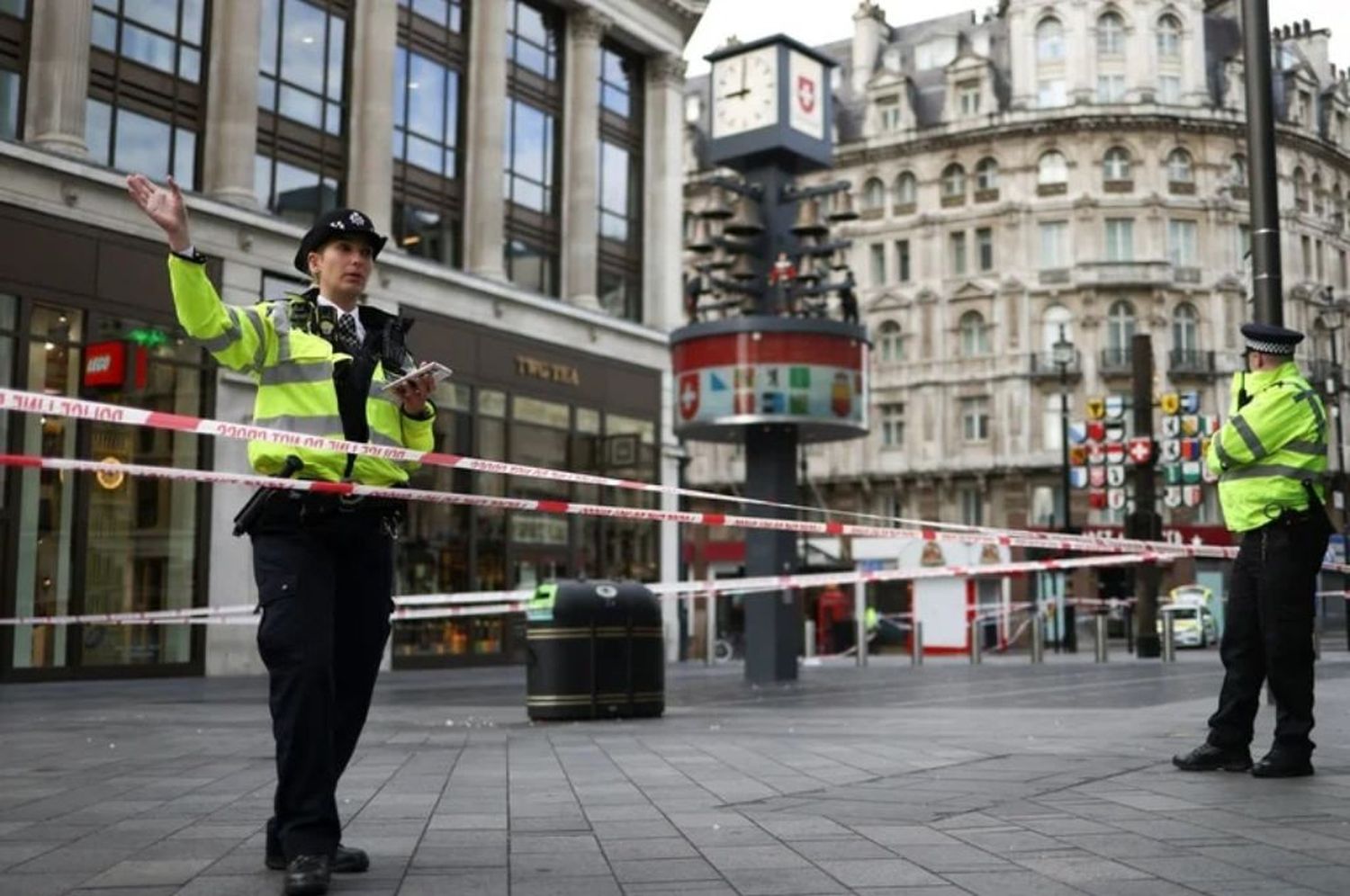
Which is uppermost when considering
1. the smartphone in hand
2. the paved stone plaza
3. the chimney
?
the chimney

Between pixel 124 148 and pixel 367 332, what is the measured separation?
21.6 meters

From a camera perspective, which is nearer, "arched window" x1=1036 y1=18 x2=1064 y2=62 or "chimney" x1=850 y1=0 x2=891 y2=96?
"arched window" x1=1036 y1=18 x2=1064 y2=62

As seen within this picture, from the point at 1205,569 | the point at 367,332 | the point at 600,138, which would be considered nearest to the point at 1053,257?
the point at 1205,569

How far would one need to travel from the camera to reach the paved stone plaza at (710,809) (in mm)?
4504

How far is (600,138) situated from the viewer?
36.1 metres

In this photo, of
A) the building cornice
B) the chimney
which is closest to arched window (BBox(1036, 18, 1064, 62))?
the building cornice

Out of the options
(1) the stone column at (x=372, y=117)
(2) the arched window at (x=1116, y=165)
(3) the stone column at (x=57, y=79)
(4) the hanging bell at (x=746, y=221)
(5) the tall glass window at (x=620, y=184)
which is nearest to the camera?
(4) the hanging bell at (x=746, y=221)

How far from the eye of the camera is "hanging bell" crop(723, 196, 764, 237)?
20281mm

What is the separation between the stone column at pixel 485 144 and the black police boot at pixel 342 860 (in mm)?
27265

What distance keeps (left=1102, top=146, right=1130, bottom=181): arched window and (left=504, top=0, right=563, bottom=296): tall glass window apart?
28.2m

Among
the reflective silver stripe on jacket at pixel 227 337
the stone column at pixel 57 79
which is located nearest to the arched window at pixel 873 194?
the stone column at pixel 57 79

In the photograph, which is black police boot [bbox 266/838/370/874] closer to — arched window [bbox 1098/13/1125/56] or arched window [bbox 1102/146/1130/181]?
arched window [bbox 1102/146/1130/181]

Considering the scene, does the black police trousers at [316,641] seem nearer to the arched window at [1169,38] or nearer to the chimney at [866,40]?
the arched window at [1169,38]

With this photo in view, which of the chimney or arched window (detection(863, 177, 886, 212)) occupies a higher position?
the chimney
